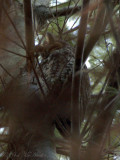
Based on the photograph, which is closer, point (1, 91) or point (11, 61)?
point (1, 91)

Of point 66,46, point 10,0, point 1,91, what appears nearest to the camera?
point 1,91

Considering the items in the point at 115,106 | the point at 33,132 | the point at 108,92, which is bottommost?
the point at 33,132

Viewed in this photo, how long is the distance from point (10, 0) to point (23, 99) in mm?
1157

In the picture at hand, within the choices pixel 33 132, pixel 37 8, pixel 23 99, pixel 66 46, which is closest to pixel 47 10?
pixel 37 8

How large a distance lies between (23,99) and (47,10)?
125cm

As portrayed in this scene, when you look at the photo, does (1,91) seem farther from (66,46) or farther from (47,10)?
(47,10)

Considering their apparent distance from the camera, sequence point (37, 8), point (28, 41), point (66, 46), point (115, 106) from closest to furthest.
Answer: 1. point (115, 106)
2. point (28, 41)
3. point (66, 46)
4. point (37, 8)

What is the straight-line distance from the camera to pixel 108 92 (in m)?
1.47

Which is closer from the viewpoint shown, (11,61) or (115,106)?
(115,106)

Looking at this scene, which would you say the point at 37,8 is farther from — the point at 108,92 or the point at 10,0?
the point at 108,92

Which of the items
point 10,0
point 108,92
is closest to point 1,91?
point 108,92

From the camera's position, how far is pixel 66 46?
178 centimetres

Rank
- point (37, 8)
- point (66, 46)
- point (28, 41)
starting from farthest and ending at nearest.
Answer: point (37, 8) < point (66, 46) < point (28, 41)

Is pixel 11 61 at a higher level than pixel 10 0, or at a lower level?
lower
